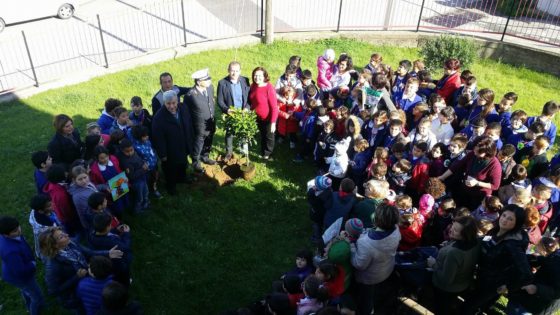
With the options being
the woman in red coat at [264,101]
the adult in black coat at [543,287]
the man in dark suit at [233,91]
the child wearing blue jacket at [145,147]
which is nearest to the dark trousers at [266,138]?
the woman in red coat at [264,101]

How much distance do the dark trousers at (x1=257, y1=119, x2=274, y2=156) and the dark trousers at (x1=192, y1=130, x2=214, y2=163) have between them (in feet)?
3.27

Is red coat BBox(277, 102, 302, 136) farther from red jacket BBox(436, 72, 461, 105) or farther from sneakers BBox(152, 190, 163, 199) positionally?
red jacket BBox(436, 72, 461, 105)

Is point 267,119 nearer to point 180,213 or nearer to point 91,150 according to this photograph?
point 180,213

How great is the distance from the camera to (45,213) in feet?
17.4

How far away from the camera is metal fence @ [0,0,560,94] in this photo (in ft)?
39.9

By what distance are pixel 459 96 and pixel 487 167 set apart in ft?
8.07

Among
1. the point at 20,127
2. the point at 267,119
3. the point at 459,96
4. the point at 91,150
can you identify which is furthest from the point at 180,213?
the point at 459,96

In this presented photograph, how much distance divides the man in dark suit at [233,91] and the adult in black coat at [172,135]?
0.89m

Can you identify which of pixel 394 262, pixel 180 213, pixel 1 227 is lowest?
pixel 180 213

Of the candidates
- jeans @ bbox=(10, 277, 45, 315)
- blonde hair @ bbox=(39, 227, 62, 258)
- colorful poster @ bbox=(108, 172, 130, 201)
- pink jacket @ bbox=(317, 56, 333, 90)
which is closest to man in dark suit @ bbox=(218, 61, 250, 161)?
pink jacket @ bbox=(317, 56, 333, 90)

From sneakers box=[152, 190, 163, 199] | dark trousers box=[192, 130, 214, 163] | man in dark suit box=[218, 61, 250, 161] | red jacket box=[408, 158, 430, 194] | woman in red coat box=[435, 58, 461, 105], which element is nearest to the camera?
red jacket box=[408, 158, 430, 194]

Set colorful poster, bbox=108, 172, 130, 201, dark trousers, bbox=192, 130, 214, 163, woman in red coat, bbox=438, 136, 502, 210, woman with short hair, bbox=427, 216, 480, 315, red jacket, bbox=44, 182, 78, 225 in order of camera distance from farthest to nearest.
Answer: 1. dark trousers, bbox=192, 130, 214, 163
2. colorful poster, bbox=108, 172, 130, 201
3. woman in red coat, bbox=438, 136, 502, 210
4. red jacket, bbox=44, 182, 78, 225
5. woman with short hair, bbox=427, 216, 480, 315

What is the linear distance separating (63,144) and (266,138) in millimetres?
3697

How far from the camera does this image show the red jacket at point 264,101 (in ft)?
26.3
